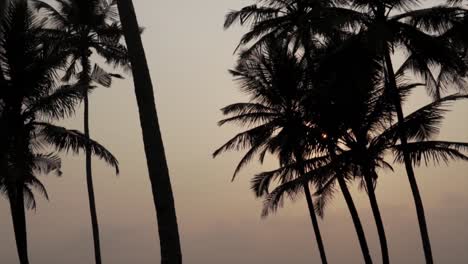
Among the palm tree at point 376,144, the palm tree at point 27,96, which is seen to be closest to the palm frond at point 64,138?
the palm tree at point 27,96

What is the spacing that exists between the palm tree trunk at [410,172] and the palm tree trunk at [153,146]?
13.2 metres

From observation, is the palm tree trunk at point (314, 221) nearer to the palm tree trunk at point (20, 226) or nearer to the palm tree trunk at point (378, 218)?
the palm tree trunk at point (378, 218)

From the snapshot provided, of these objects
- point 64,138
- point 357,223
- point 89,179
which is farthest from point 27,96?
point 357,223

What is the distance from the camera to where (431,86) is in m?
23.8

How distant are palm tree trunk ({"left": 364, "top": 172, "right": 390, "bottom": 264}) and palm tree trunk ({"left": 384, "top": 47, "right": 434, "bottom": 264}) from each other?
1.53 meters

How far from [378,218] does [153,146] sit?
15.2m

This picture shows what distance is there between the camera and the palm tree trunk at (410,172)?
21.7 meters

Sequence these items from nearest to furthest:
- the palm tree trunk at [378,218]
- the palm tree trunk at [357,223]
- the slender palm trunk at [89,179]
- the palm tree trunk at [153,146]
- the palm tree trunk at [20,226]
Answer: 1. the palm tree trunk at [153,146]
2. the palm tree trunk at [20,226]
3. the palm tree trunk at [378,218]
4. the palm tree trunk at [357,223]
5. the slender palm trunk at [89,179]

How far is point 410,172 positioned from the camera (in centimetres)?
2269

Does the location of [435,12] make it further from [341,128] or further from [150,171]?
[150,171]

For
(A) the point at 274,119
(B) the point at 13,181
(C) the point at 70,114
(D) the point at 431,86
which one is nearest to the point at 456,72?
(D) the point at 431,86

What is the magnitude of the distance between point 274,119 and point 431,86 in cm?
690

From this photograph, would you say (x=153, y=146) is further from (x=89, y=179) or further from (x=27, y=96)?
(x=89, y=179)

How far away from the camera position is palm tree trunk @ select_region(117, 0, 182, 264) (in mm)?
9398
